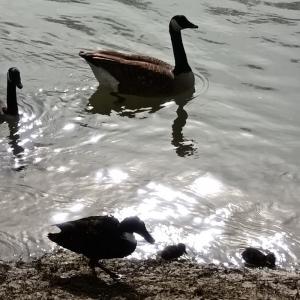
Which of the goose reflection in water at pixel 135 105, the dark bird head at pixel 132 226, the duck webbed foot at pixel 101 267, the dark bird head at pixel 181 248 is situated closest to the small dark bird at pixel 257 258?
the dark bird head at pixel 181 248

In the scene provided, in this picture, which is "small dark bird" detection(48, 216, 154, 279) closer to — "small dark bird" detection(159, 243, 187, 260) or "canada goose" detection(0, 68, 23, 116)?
"small dark bird" detection(159, 243, 187, 260)

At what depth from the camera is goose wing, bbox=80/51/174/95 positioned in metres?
11.7

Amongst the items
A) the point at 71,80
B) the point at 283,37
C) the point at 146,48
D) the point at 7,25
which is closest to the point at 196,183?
the point at 71,80

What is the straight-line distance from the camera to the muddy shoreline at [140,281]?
614 cm

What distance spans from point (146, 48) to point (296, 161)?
523 cm

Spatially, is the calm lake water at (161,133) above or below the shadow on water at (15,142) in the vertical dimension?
above

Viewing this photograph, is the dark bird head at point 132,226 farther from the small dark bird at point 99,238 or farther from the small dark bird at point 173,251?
the small dark bird at point 173,251

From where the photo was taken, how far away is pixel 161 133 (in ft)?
34.7

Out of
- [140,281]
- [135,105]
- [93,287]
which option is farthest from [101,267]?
[135,105]

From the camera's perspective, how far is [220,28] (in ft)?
48.9

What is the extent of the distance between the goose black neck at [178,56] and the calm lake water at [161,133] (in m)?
0.48

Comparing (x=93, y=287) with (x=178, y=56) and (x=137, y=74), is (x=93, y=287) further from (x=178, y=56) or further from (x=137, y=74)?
(x=178, y=56)

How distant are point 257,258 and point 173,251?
85 cm

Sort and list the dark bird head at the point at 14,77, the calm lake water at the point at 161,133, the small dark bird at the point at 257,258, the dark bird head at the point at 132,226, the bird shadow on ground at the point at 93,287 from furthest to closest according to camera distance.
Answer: the dark bird head at the point at 14,77
the calm lake water at the point at 161,133
the small dark bird at the point at 257,258
the dark bird head at the point at 132,226
the bird shadow on ground at the point at 93,287
